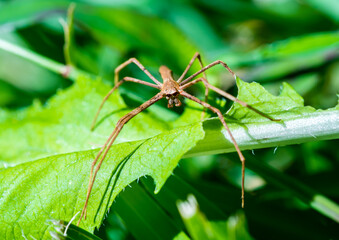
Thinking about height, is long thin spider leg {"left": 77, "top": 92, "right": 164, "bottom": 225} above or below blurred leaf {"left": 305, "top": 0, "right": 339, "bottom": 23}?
below

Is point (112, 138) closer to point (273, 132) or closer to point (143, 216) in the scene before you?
point (143, 216)

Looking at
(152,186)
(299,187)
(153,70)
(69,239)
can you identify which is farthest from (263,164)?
(153,70)

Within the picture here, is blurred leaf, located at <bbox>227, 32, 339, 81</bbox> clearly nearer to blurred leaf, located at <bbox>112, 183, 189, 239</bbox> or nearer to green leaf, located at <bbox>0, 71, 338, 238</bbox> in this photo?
green leaf, located at <bbox>0, 71, 338, 238</bbox>

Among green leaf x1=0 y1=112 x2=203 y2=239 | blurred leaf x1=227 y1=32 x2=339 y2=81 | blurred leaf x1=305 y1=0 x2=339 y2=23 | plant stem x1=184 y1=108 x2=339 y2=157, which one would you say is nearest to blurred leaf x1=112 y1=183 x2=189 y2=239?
green leaf x1=0 y1=112 x2=203 y2=239

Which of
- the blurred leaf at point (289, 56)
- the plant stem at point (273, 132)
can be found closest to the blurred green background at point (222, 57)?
the blurred leaf at point (289, 56)

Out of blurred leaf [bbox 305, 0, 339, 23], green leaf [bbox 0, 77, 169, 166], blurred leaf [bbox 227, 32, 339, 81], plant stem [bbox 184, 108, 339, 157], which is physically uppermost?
blurred leaf [bbox 305, 0, 339, 23]

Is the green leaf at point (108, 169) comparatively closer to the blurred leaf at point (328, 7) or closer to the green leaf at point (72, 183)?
the green leaf at point (72, 183)

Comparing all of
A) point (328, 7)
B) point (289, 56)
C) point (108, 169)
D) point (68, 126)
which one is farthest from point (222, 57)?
point (108, 169)

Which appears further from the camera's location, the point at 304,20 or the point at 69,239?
the point at 304,20

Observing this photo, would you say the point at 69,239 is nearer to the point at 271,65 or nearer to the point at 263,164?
the point at 263,164
